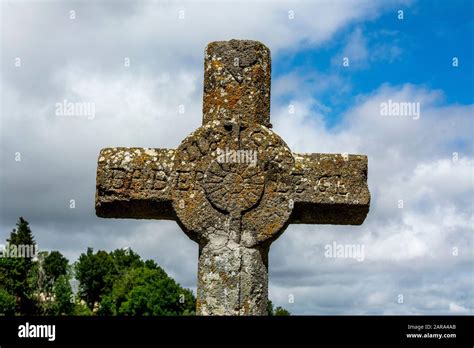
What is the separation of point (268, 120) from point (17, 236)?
254ft

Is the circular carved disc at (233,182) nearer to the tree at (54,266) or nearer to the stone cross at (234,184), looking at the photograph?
the stone cross at (234,184)

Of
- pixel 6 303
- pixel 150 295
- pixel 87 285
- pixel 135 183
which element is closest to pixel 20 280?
pixel 6 303

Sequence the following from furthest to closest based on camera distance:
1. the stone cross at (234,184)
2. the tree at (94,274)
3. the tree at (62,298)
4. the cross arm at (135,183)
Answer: the tree at (94,274) < the tree at (62,298) < the cross arm at (135,183) < the stone cross at (234,184)

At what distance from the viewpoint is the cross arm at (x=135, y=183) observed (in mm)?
7984

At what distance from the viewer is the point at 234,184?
7.82m

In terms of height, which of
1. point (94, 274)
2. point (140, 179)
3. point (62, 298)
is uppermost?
point (94, 274)

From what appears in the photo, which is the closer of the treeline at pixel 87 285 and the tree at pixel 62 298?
the treeline at pixel 87 285

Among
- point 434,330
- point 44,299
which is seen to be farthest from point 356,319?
point 44,299

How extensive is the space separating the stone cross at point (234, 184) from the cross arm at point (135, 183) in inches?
0.4

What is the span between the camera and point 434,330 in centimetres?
741

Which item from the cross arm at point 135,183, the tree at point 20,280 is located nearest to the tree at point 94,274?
the tree at point 20,280

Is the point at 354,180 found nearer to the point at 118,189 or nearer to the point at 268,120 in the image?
the point at 268,120

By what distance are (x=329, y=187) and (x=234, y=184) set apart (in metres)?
1.06

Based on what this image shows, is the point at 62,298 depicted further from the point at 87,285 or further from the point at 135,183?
the point at 135,183
